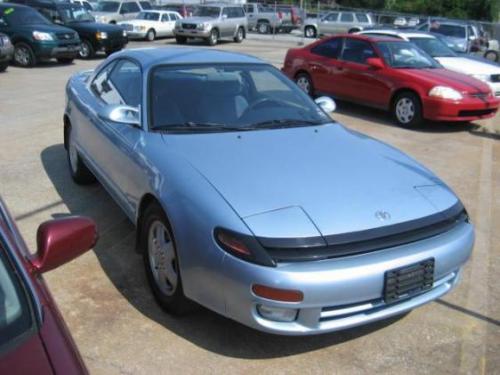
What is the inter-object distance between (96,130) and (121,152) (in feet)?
2.42

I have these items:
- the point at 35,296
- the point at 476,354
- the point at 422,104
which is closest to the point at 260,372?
the point at 476,354

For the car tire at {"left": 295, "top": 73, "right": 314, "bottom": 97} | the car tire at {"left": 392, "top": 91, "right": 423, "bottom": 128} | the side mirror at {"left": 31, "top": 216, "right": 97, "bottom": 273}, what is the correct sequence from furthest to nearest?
the car tire at {"left": 295, "top": 73, "right": 314, "bottom": 97} → the car tire at {"left": 392, "top": 91, "right": 423, "bottom": 128} → the side mirror at {"left": 31, "top": 216, "right": 97, "bottom": 273}

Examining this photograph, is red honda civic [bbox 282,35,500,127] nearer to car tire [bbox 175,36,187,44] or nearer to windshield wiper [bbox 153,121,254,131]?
windshield wiper [bbox 153,121,254,131]

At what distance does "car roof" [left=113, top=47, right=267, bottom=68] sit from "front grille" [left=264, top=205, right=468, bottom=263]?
2.20 meters

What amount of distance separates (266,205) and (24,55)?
544 inches

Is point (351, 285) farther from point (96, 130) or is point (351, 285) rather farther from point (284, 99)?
point (96, 130)

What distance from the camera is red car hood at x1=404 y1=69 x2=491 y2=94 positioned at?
910 centimetres

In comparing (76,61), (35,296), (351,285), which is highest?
(35,296)

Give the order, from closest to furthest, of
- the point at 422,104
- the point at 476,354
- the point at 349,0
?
1. the point at 476,354
2. the point at 422,104
3. the point at 349,0

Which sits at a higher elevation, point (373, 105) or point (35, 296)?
point (35, 296)

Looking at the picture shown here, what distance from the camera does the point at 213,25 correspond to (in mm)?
24172

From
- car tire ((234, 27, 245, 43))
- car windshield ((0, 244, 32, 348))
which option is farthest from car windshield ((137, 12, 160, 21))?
car windshield ((0, 244, 32, 348))

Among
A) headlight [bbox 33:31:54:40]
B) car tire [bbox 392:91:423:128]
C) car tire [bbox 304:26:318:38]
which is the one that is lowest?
car tire [bbox 304:26:318:38]

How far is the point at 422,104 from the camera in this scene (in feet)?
30.0
